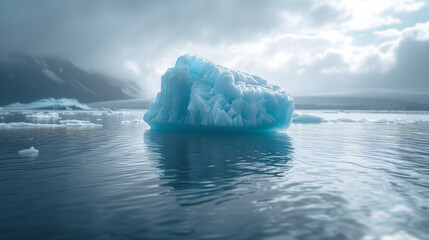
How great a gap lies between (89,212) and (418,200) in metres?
6.20

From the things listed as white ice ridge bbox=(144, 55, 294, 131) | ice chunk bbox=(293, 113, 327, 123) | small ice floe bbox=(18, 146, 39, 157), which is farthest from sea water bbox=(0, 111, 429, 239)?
ice chunk bbox=(293, 113, 327, 123)

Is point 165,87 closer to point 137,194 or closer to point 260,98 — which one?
point 260,98

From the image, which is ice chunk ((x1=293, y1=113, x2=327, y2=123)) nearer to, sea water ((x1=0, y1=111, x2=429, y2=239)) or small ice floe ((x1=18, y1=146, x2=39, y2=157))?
sea water ((x1=0, y1=111, x2=429, y2=239))

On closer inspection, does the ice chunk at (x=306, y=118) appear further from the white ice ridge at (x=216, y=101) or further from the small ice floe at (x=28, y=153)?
the small ice floe at (x=28, y=153)

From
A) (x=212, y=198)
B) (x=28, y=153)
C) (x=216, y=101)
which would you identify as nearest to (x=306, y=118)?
(x=216, y=101)

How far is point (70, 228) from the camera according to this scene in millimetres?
4039

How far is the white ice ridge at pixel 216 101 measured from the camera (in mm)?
17969

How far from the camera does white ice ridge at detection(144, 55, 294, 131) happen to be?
1797cm

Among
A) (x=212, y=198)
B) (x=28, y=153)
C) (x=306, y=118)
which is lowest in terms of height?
(x=212, y=198)

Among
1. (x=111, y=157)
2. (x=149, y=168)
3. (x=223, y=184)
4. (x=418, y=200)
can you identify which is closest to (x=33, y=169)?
(x=111, y=157)

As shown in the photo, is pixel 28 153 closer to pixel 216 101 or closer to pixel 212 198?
pixel 212 198

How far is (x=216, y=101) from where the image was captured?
18.0 metres

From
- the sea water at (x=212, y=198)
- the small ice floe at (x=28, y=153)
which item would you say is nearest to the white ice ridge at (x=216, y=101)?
the sea water at (x=212, y=198)

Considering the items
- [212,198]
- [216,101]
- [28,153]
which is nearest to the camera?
[212,198]
